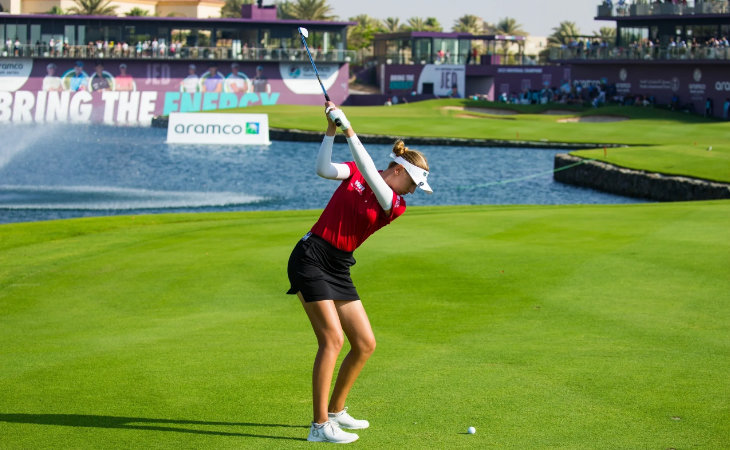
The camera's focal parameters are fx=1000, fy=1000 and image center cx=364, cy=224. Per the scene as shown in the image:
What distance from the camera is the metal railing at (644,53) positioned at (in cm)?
7281

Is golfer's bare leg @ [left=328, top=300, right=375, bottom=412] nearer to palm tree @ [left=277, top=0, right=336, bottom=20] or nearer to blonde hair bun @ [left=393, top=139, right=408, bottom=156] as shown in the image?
blonde hair bun @ [left=393, top=139, right=408, bottom=156]

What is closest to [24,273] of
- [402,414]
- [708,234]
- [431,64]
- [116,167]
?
[402,414]

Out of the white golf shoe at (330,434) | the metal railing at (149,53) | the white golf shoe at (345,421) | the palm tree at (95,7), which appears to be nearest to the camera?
the white golf shoe at (330,434)

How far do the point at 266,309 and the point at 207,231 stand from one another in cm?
929

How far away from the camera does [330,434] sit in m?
7.27

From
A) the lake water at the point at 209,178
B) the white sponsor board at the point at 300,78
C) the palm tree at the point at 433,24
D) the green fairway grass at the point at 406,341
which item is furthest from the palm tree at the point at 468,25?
the green fairway grass at the point at 406,341

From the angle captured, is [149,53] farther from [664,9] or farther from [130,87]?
[664,9]

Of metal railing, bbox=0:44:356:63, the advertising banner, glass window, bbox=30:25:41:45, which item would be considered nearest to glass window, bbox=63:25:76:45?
metal railing, bbox=0:44:356:63

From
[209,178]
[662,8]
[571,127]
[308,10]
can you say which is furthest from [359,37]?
[209,178]

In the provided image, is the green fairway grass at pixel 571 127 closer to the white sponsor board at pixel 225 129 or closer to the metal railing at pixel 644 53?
the metal railing at pixel 644 53

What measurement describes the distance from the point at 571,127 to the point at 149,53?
138 ft

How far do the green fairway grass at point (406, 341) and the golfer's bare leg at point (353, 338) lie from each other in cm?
46

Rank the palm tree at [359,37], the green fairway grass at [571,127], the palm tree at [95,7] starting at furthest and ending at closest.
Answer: the palm tree at [359,37], the palm tree at [95,7], the green fairway grass at [571,127]

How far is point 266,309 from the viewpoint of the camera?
1310cm
